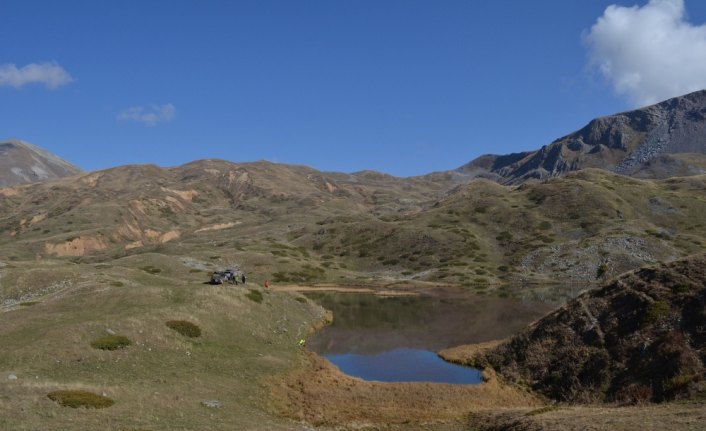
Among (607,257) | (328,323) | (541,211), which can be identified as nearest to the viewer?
(328,323)

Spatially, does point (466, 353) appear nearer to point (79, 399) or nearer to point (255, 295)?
point (255, 295)

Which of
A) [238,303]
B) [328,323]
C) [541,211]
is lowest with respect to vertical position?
[328,323]

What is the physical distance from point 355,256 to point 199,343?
139057 millimetres

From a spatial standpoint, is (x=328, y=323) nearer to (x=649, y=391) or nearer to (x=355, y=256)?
(x=649, y=391)

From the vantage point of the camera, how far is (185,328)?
4491cm

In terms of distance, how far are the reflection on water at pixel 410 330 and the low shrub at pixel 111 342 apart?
1965 centimetres

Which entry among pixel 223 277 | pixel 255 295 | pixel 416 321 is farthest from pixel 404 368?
pixel 223 277

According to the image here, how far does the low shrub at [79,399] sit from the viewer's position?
2520cm

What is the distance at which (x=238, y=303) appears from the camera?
58.3 m

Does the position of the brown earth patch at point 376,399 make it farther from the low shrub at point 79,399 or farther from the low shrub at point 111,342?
the low shrub at point 111,342

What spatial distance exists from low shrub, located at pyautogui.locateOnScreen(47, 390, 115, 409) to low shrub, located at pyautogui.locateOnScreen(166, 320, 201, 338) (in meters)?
17.5

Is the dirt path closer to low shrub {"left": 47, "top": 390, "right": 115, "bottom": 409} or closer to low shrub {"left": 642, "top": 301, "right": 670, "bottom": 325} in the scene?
low shrub {"left": 642, "top": 301, "right": 670, "bottom": 325}

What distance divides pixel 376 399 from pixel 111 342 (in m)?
20.1

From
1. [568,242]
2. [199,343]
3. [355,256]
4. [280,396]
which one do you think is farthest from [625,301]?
[355,256]
